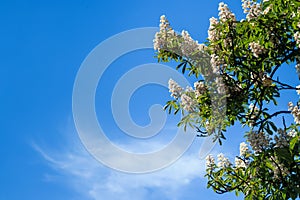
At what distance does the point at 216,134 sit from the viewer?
6312mm

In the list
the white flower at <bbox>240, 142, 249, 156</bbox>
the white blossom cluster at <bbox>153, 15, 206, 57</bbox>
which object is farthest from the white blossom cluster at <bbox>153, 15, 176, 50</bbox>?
the white flower at <bbox>240, 142, 249, 156</bbox>

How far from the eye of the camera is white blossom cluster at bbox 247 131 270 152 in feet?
18.7

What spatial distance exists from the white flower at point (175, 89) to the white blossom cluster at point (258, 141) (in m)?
1.22

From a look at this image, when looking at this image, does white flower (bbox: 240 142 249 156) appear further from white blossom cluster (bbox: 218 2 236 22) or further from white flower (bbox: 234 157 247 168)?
white blossom cluster (bbox: 218 2 236 22)

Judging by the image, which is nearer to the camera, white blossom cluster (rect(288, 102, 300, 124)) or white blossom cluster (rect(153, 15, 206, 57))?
white blossom cluster (rect(288, 102, 300, 124))

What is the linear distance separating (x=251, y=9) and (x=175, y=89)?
1.57 metres

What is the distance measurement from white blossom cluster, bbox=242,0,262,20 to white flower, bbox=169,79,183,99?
55.4 inches

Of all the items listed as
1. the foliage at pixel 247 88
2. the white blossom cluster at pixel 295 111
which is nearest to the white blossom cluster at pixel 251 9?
the foliage at pixel 247 88

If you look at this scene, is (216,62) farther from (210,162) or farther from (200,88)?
(210,162)

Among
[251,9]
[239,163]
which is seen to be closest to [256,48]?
[251,9]

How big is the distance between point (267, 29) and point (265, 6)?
444mm

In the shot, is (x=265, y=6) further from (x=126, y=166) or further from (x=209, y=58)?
(x=126, y=166)

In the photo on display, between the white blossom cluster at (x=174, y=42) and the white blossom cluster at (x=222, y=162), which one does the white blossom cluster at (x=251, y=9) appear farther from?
the white blossom cluster at (x=222, y=162)

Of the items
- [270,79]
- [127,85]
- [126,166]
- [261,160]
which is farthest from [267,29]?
[126,166]
